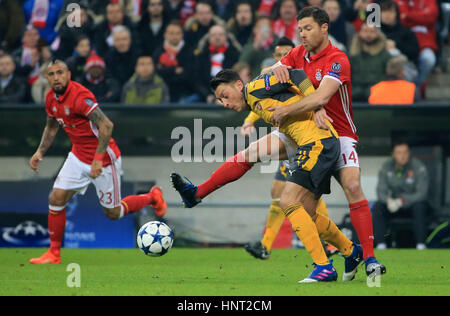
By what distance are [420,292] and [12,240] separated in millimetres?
7682

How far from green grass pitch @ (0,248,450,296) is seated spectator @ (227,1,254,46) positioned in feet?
12.7

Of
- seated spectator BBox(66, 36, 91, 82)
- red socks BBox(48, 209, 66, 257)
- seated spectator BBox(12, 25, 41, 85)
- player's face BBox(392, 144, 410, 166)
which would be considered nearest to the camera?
red socks BBox(48, 209, 66, 257)

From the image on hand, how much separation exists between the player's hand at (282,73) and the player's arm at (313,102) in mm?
241

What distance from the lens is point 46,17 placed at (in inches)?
575

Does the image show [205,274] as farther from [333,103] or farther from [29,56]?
[29,56]

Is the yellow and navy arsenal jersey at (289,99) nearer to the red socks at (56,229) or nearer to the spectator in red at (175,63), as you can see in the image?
the red socks at (56,229)

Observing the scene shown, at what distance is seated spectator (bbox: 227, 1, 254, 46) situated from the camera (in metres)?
13.4

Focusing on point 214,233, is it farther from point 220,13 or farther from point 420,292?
point 420,292

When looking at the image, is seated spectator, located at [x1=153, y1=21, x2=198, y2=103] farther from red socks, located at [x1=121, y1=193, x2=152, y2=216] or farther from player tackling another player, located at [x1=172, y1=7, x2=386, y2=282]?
player tackling another player, located at [x1=172, y1=7, x2=386, y2=282]

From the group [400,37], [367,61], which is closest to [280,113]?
[367,61]

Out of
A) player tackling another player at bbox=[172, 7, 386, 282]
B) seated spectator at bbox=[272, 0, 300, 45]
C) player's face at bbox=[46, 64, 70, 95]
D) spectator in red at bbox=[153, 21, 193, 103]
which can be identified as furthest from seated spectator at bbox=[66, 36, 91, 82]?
player tackling another player at bbox=[172, 7, 386, 282]

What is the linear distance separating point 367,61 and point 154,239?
555 cm

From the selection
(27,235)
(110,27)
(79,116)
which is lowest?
(27,235)

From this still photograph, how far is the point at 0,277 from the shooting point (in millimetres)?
7527
